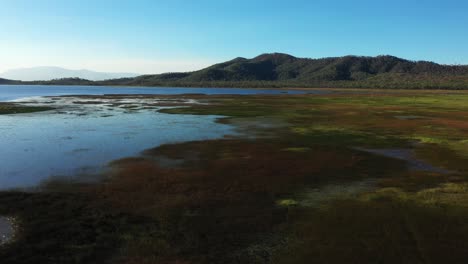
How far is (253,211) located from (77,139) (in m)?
21.9

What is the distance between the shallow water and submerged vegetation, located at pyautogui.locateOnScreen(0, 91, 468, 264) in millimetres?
2013

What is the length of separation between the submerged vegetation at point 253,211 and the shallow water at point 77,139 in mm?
2013

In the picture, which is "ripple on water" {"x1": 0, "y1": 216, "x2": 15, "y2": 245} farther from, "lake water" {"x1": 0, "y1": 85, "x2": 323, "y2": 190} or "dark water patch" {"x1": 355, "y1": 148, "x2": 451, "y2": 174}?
"dark water patch" {"x1": 355, "y1": 148, "x2": 451, "y2": 174}

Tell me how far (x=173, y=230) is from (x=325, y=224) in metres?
5.19

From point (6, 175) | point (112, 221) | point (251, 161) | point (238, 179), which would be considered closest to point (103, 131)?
point (6, 175)

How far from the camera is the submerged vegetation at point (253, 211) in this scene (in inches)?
424

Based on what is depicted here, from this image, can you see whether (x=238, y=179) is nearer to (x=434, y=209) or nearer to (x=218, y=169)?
(x=218, y=169)

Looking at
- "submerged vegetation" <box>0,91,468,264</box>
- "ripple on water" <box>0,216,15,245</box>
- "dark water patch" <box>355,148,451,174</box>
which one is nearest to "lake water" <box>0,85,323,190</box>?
"submerged vegetation" <box>0,91,468,264</box>

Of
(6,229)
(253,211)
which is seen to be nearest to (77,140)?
(6,229)

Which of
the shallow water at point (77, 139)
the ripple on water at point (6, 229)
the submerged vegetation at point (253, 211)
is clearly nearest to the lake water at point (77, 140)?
the shallow water at point (77, 139)

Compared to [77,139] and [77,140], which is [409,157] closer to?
[77,140]

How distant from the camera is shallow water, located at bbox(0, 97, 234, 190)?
20763mm

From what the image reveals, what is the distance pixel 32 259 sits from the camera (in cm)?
1023

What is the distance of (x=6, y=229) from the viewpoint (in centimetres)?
1220
